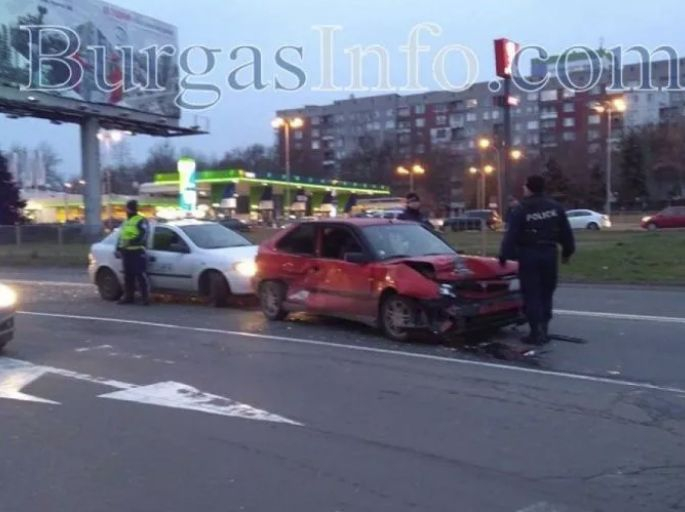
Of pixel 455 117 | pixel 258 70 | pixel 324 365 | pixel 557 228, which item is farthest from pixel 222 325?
pixel 455 117

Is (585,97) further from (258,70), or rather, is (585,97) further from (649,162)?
(258,70)

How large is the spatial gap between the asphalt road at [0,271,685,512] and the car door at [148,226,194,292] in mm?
3206

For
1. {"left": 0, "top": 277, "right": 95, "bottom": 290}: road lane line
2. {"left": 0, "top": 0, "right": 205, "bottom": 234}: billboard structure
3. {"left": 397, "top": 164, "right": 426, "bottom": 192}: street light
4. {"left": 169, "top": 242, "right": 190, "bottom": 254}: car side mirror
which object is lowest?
{"left": 0, "top": 277, "right": 95, "bottom": 290}: road lane line

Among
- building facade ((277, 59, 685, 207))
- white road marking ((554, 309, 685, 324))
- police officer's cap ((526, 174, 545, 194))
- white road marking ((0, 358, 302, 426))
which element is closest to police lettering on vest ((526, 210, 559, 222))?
police officer's cap ((526, 174, 545, 194))

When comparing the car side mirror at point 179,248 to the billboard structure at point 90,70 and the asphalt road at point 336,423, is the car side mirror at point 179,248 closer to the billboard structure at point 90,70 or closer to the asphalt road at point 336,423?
the asphalt road at point 336,423

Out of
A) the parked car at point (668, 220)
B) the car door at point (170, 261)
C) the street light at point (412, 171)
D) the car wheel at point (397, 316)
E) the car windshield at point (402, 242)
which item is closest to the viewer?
the car wheel at point (397, 316)

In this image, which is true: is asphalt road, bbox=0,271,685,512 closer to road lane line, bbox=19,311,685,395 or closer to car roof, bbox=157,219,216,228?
road lane line, bbox=19,311,685,395

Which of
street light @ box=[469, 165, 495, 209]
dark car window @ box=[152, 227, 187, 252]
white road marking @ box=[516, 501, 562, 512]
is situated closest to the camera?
white road marking @ box=[516, 501, 562, 512]

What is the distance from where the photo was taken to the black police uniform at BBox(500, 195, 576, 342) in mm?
9570

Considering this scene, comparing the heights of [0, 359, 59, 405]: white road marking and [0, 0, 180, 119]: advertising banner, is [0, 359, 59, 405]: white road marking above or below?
below

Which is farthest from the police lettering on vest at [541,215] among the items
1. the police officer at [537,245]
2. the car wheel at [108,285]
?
the car wheel at [108,285]

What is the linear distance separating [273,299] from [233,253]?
2176mm

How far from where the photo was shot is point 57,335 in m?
11.3

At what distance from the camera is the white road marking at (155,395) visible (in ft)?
23.0
